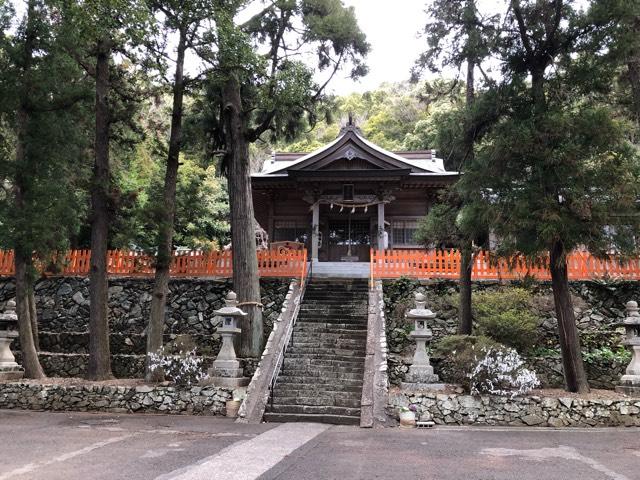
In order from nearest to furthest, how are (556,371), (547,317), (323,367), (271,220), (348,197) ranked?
1. (323,367)
2. (556,371)
3. (547,317)
4. (348,197)
5. (271,220)

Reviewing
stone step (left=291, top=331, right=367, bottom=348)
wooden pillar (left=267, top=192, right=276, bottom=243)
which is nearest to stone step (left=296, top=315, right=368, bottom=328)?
stone step (left=291, top=331, right=367, bottom=348)

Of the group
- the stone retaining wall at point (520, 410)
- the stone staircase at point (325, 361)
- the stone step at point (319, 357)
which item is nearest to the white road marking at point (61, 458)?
the stone staircase at point (325, 361)

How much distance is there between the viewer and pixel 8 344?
35.0 ft

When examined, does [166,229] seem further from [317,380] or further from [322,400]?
[322,400]

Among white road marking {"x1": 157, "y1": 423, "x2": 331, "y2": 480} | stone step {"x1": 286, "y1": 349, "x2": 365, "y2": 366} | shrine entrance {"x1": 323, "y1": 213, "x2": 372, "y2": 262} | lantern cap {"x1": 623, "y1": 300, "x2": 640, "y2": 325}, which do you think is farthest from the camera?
shrine entrance {"x1": 323, "y1": 213, "x2": 372, "y2": 262}

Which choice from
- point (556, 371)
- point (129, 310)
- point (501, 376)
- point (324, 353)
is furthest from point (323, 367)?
point (129, 310)

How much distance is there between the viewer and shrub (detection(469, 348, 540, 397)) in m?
8.05

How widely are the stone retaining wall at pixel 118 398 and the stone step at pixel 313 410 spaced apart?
838 millimetres

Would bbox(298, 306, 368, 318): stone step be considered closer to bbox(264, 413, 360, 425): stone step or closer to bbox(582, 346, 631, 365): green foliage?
bbox(264, 413, 360, 425): stone step

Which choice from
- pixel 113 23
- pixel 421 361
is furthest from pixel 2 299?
pixel 421 361

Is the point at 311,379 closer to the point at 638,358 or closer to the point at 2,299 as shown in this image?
the point at 638,358

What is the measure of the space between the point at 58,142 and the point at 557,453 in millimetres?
10761

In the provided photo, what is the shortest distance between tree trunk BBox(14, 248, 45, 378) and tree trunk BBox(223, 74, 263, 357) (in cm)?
430

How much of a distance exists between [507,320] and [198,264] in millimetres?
8302
